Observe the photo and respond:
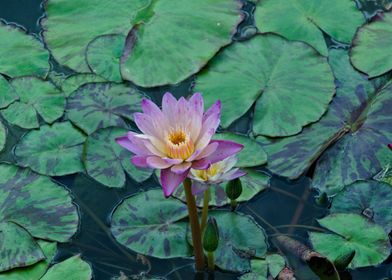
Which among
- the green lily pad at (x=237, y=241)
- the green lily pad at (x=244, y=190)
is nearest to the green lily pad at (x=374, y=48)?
the green lily pad at (x=244, y=190)

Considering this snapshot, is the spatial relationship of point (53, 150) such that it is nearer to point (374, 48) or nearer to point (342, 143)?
point (342, 143)

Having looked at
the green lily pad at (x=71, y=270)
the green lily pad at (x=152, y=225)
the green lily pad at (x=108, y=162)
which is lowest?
the green lily pad at (x=71, y=270)

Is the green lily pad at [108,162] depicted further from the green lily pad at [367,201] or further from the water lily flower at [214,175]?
the green lily pad at [367,201]

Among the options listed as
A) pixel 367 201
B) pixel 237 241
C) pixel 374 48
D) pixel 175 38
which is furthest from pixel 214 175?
pixel 374 48

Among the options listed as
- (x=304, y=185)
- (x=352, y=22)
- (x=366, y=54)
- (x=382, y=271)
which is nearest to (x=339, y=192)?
(x=304, y=185)

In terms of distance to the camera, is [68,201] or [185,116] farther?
[68,201]

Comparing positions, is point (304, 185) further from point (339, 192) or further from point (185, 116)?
point (185, 116)

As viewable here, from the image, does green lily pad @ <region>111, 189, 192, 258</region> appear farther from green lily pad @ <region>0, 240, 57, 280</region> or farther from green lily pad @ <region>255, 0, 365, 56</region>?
green lily pad @ <region>255, 0, 365, 56</region>

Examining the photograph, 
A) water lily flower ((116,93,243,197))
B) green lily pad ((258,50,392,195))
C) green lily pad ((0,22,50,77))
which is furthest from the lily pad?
green lily pad ((0,22,50,77))

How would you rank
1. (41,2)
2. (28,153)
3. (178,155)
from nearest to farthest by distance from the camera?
(178,155), (28,153), (41,2)
